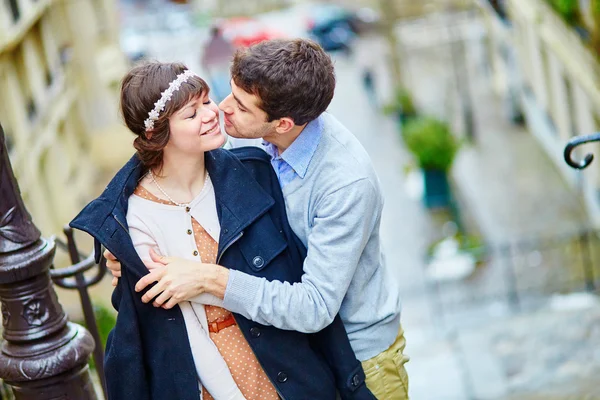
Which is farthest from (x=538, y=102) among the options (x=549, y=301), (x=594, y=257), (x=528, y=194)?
(x=549, y=301)

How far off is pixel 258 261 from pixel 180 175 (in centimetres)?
36

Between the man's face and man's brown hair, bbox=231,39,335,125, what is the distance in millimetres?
24

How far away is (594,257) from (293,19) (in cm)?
3078

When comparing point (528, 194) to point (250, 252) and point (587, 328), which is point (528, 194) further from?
point (250, 252)

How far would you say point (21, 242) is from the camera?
11.0 feet

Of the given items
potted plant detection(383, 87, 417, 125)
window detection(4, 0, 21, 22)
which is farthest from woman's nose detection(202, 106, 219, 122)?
potted plant detection(383, 87, 417, 125)

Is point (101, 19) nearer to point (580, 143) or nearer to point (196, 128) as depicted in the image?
point (580, 143)

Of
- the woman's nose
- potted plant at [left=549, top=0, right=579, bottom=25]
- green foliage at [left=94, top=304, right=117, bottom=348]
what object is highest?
the woman's nose

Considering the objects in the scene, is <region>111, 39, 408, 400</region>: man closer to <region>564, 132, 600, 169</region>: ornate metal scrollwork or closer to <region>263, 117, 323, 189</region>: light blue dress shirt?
<region>263, 117, 323, 189</region>: light blue dress shirt

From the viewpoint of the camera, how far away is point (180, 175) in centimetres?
320

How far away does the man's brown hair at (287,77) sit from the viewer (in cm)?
298

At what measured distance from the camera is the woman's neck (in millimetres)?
3178

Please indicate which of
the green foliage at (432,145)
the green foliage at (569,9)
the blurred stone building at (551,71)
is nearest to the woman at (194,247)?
the blurred stone building at (551,71)

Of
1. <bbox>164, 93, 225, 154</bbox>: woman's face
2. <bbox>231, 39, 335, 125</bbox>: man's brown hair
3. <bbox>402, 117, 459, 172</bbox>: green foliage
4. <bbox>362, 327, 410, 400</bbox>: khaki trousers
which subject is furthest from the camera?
<bbox>402, 117, 459, 172</bbox>: green foliage
